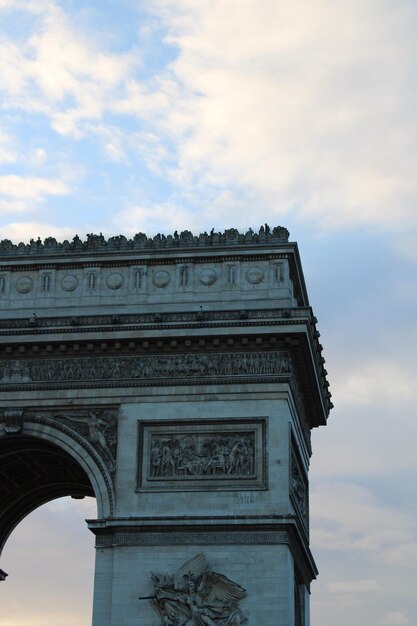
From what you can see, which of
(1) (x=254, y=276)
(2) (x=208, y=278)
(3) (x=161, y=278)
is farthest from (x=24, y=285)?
(1) (x=254, y=276)

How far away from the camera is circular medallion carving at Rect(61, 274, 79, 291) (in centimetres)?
3834

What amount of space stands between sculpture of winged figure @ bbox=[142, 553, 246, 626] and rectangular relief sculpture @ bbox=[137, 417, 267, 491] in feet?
7.80

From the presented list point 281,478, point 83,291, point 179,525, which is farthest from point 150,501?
point 83,291

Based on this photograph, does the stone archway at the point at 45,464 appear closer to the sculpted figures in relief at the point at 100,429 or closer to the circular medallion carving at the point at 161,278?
the sculpted figures in relief at the point at 100,429

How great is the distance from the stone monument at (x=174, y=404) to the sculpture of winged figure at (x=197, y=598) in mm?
36

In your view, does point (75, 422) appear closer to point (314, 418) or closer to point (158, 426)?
point (158, 426)

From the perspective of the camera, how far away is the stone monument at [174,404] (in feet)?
113

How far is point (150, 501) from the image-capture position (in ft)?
116

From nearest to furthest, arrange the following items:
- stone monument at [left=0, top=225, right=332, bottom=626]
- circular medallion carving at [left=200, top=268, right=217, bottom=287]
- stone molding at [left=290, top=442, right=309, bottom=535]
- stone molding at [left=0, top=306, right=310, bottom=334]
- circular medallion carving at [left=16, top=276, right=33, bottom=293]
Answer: stone monument at [left=0, top=225, right=332, bottom=626], stone molding at [left=0, top=306, right=310, bottom=334], stone molding at [left=290, top=442, right=309, bottom=535], circular medallion carving at [left=200, top=268, right=217, bottom=287], circular medallion carving at [left=16, top=276, right=33, bottom=293]

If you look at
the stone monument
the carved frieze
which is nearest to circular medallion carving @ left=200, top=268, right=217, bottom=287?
the stone monument

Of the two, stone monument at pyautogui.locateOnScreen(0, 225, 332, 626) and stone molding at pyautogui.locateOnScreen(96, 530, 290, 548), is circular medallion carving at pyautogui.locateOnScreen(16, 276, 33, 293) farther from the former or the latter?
stone molding at pyautogui.locateOnScreen(96, 530, 290, 548)

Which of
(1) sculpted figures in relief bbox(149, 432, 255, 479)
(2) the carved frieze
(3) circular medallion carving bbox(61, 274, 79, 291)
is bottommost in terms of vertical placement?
(1) sculpted figures in relief bbox(149, 432, 255, 479)

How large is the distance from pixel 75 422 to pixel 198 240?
6.31 metres

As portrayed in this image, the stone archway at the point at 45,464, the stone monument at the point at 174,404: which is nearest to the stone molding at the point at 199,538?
the stone monument at the point at 174,404
